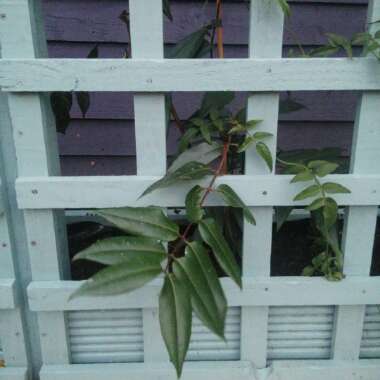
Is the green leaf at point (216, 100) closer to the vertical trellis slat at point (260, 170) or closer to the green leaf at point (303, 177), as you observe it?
the vertical trellis slat at point (260, 170)

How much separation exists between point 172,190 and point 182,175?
9 centimetres

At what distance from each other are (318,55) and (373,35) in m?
0.12

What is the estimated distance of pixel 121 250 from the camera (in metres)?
0.72

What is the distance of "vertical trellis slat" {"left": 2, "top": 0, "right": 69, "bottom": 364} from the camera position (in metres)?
0.87

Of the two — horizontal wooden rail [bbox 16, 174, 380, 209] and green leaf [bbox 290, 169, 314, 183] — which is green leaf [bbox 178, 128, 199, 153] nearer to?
horizontal wooden rail [bbox 16, 174, 380, 209]

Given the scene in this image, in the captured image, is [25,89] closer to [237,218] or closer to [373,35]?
[237,218]

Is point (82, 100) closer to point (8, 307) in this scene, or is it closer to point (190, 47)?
point (190, 47)

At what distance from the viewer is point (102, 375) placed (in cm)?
111

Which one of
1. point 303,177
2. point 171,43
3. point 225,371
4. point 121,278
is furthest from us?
point 171,43

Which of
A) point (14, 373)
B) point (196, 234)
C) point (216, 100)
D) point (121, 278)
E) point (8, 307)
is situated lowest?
point (14, 373)

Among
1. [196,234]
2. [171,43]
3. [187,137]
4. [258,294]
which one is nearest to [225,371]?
[258,294]

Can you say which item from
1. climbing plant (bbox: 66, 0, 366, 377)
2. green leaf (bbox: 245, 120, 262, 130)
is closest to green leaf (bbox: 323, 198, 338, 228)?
climbing plant (bbox: 66, 0, 366, 377)

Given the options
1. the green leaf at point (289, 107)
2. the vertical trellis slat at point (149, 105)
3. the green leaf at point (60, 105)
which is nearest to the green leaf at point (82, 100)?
the green leaf at point (60, 105)

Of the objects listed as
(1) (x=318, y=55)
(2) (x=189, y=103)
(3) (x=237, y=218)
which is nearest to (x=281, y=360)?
(3) (x=237, y=218)
